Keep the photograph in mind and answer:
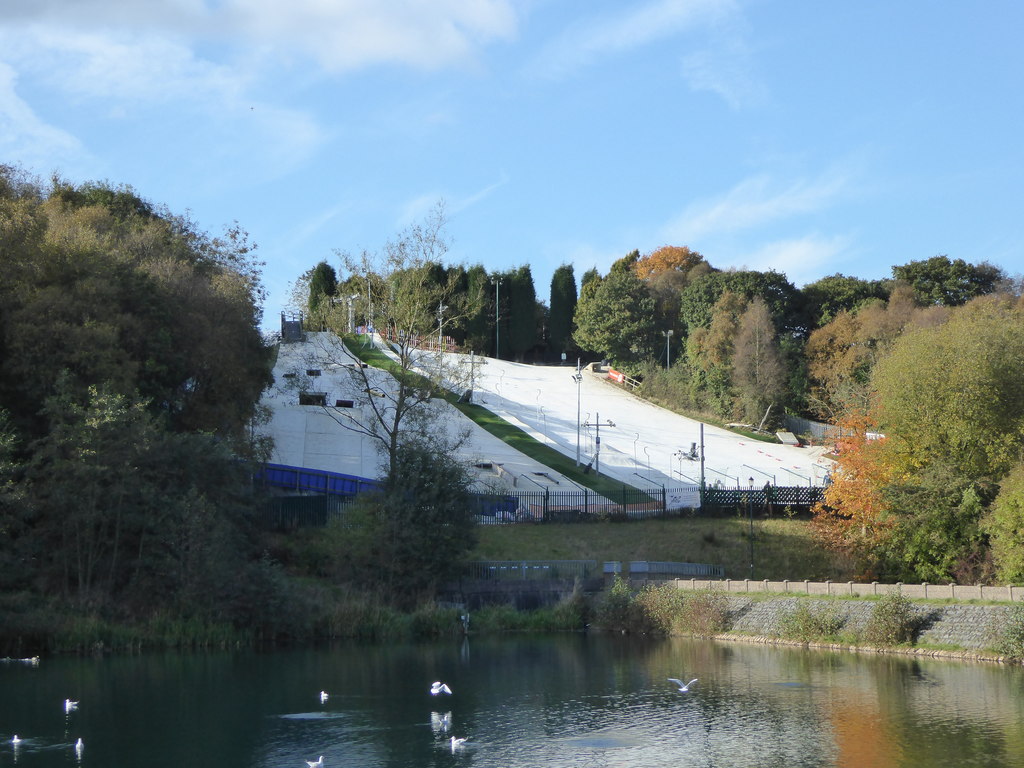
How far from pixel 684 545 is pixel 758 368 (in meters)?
33.1

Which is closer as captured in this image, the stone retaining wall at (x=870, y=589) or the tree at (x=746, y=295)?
the stone retaining wall at (x=870, y=589)

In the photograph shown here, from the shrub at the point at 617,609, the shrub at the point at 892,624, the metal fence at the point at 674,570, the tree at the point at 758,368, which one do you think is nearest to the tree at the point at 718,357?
the tree at the point at 758,368

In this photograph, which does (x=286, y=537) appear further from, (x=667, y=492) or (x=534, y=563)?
(x=667, y=492)

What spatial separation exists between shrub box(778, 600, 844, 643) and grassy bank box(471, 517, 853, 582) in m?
8.55

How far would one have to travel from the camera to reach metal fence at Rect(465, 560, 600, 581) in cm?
3659

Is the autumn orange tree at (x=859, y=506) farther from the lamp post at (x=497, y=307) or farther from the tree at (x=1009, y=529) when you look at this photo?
the lamp post at (x=497, y=307)

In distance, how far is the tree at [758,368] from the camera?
71.9 m

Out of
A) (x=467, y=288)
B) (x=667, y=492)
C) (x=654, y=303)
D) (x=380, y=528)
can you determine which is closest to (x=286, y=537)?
(x=380, y=528)

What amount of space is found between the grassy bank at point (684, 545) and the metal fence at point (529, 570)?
1719 mm

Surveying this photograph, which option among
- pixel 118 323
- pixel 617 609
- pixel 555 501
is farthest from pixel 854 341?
pixel 118 323

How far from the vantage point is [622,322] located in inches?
3469

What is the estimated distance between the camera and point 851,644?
97.3 feet

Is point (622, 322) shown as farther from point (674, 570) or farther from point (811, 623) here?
point (811, 623)

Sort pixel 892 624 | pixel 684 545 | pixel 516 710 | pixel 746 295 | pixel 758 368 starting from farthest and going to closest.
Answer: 1. pixel 746 295
2. pixel 758 368
3. pixel 684 545
4. pixel 892 624
5. pixel 516 710
